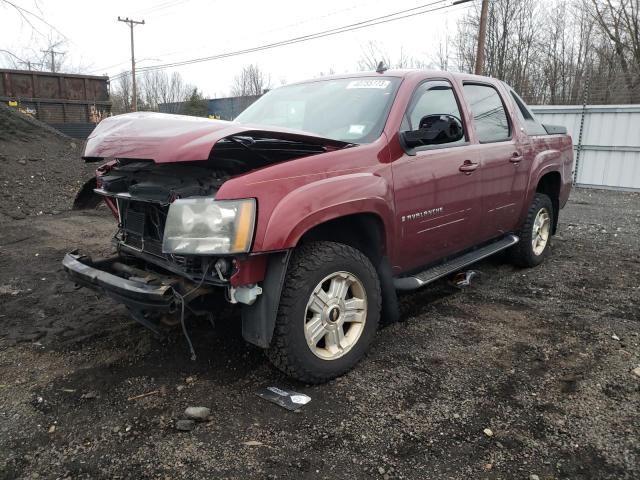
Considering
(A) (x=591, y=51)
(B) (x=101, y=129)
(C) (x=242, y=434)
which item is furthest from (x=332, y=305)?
(A) (x=591, y=51)

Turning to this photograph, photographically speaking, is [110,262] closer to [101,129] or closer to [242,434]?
[101,129]

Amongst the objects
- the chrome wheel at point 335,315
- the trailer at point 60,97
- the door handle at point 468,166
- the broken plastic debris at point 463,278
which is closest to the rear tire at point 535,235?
the broken plastic debris at point 463,278

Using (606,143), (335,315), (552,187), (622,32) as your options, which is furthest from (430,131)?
(622,32)

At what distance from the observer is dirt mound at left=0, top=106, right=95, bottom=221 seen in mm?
8938

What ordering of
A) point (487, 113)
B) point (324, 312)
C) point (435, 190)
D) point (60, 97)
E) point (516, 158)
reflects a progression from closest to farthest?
point (324, 312), point (435, 190), point (487, 113), point (516, 158), point (60, 97)

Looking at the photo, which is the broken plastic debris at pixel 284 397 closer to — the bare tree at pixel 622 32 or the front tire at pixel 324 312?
the front tire at pixel 324 312

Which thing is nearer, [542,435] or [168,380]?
[542,435]

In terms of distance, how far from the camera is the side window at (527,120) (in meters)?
5.15

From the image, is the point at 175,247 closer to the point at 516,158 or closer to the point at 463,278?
the point at 463,278

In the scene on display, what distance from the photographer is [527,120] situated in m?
5.31

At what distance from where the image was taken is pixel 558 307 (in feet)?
14.4

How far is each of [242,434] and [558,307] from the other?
3.16 m

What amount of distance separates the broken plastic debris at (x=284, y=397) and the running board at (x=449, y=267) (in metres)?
1.09

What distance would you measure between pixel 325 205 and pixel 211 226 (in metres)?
0.68
